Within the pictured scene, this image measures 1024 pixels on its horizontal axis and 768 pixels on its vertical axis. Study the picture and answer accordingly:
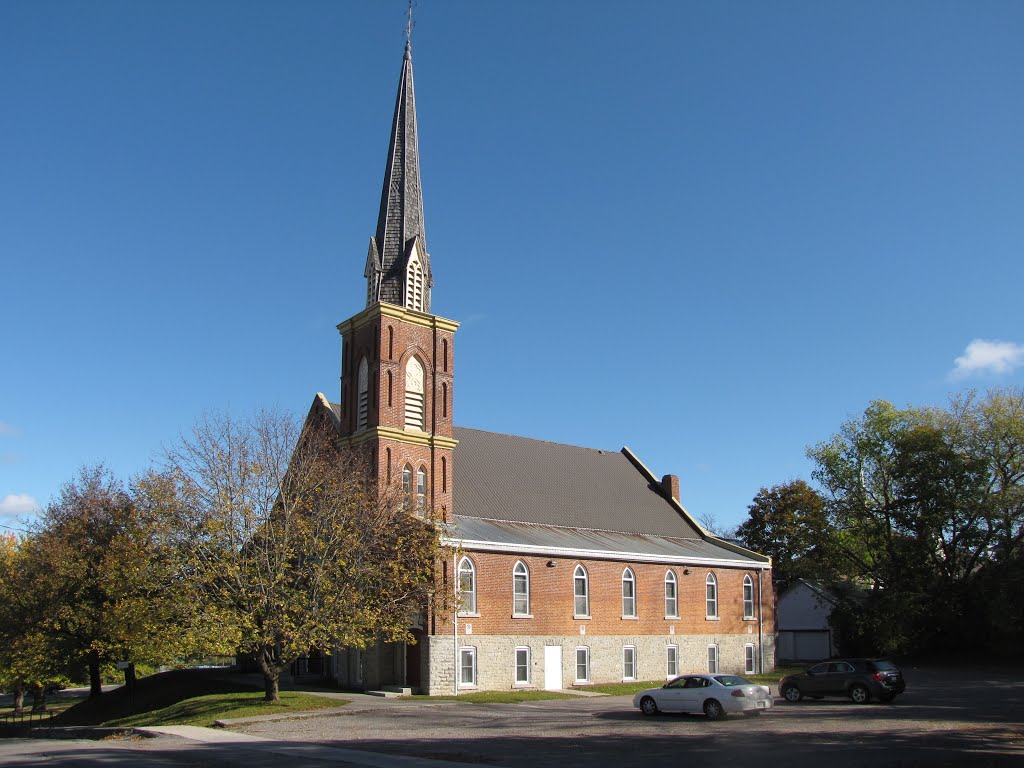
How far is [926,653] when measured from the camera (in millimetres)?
54344

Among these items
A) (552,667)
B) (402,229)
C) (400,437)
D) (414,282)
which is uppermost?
(402,229)

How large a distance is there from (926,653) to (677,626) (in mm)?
20270

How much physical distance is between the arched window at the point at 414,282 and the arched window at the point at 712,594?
66.6ft

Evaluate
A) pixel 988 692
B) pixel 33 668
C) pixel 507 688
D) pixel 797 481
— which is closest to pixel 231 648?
pixel 507 688

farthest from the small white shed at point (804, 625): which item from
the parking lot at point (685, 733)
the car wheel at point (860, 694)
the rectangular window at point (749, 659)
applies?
the car wheel at point (860, 694)

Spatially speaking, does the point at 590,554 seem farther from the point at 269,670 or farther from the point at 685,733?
the point at 685,733

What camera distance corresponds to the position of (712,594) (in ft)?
153

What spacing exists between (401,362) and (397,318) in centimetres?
201

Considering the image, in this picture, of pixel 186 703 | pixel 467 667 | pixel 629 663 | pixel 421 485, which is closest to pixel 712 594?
pixel 629 663

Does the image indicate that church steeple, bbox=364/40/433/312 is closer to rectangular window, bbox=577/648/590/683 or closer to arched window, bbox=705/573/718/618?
rectangular window, bbox=577/648/590/683

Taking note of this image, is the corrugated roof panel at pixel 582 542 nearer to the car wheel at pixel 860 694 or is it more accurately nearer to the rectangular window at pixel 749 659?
the rectangular window at pixel 749 659

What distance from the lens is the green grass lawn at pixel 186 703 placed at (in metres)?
29.4

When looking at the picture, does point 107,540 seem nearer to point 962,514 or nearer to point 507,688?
point 507,688

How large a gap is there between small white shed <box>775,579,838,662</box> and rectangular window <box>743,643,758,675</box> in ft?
35.6
